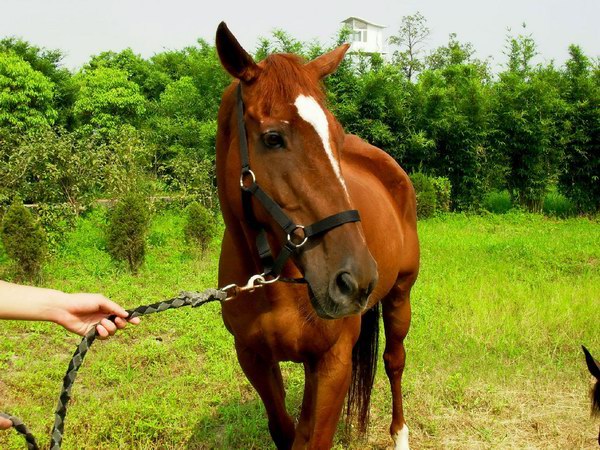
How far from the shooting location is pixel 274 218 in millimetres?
1948

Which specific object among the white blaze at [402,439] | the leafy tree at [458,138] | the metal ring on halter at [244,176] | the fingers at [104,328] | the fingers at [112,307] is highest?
the leafy tree at [458,138]

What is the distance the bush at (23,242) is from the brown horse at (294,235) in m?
5.76

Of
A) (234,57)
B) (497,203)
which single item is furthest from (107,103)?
(234,57)

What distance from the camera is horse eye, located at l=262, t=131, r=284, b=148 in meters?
1.94

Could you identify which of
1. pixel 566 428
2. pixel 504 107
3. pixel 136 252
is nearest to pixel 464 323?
pixel 566 428

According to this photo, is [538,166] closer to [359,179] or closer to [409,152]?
[409,152]

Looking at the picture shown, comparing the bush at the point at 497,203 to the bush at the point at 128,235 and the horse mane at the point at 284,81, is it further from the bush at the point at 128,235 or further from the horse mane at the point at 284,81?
the horse mane at the point at 284,81

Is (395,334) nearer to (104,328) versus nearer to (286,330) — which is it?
(286,330)

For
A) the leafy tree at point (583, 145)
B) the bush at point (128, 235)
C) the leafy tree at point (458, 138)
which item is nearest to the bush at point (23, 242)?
the bush at point (128, 235)

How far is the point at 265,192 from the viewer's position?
1973 millimetres

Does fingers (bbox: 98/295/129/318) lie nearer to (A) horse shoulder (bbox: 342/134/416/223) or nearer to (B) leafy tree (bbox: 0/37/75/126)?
(A) horse shoulder (bbox: 342/134/416/223)

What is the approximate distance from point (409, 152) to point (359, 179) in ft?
43.9

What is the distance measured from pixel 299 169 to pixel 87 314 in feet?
2.76

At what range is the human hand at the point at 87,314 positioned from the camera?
1609 millimetres
